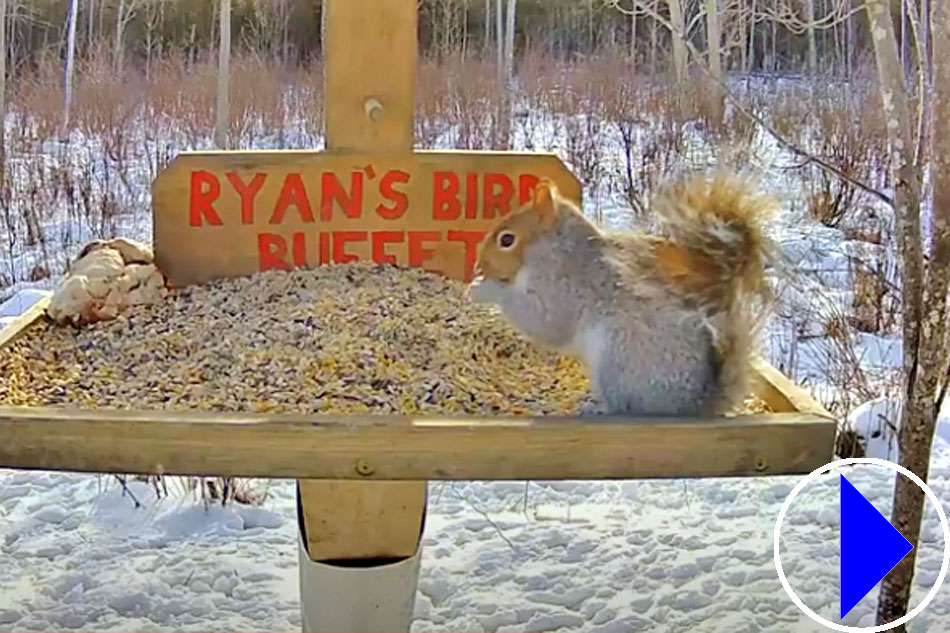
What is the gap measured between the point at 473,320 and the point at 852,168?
3431 millimetres

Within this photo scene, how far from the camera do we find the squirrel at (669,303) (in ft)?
3.34

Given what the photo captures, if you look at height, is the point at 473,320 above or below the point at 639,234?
below

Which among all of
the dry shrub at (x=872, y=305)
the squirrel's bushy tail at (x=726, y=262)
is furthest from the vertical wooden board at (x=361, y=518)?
the dry shrub at (x=872, y=305)

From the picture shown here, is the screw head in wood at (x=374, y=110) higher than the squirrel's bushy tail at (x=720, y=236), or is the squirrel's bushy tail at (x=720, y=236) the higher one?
the screw head in wood at (x=374, y=110)

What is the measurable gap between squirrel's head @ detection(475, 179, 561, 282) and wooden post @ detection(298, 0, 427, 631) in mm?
404

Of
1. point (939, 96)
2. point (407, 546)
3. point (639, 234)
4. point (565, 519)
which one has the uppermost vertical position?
point (939, 96)

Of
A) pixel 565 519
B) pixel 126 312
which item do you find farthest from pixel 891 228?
pixel 126 312

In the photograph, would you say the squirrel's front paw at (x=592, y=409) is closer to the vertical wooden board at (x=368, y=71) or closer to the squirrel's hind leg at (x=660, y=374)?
the squirrel's hind leg at (x=660, y=374)

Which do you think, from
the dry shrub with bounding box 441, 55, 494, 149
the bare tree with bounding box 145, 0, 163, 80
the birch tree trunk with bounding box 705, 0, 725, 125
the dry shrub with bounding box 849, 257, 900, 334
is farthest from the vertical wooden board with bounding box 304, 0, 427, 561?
the bare tree with bounding box 145, 0, 163, 80

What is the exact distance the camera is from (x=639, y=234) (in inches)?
45.1

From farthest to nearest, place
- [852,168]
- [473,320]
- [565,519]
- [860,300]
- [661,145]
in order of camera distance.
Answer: [661,145]
[852,168]
[860,300]
[565,519]
[473,320]

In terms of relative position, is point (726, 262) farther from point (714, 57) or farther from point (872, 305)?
point (714, 57)

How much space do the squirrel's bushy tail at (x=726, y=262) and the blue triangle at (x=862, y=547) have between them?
577 mm

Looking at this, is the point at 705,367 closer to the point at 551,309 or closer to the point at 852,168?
the point at 551,309
